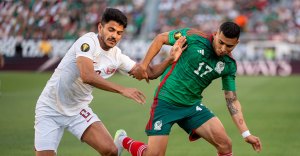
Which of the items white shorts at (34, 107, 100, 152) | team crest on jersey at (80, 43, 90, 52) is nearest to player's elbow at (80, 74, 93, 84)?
team crest on jersey at (80, 43, 90, 52)

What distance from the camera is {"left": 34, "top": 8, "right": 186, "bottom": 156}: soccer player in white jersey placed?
334 inches

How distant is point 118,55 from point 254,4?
98.4 feet

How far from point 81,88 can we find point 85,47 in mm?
704

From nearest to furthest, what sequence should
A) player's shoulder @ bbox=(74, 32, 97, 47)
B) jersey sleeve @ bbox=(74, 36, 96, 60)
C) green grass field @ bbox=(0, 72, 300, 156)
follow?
jersey sleeve @ bbox=(74, 36, 96, 60) < player's shoulder @ bbox=(74, 32, 97, 47) < green grass field @ bbox=(0, 72, 300, 156)

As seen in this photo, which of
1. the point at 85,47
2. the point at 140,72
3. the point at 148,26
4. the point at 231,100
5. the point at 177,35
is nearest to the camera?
the point at 85,47

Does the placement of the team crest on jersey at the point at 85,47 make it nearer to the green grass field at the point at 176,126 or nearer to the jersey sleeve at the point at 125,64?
the jersey sleeve at the point at 125,64

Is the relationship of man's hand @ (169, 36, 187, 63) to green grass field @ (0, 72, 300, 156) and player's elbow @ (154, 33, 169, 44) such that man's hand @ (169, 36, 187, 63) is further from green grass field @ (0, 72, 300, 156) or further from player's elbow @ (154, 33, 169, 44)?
green grass field @ (0, 72, 300, 156)

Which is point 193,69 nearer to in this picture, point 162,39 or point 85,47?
point 162,39

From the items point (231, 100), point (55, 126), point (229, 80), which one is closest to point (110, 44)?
point (55, 126)

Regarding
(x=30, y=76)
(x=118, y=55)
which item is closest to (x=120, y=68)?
(x=118, y=55)

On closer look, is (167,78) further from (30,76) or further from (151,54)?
(30,76)

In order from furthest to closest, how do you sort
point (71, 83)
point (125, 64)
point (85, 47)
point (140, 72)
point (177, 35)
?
point (125, 64) → point (177, 35) → point (140, 72) → point (71, 83) → point (85, 47)

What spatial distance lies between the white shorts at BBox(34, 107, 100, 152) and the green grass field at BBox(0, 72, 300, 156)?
10.3ft

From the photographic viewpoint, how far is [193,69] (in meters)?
9.20
